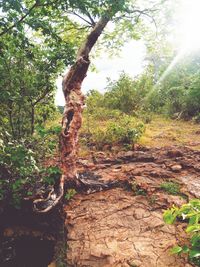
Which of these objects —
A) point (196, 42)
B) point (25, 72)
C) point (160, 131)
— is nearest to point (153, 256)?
point (25, 72)

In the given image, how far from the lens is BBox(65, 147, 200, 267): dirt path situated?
3512mm

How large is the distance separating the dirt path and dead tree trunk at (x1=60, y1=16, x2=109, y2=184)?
464 mm

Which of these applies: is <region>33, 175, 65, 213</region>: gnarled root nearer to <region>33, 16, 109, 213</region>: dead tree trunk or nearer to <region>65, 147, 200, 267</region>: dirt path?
<region>33, 16, 109, 213</region>: dead tree trunk

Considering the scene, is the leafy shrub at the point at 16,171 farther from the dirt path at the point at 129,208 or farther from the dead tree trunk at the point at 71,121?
the dirt path at the point at 129,208

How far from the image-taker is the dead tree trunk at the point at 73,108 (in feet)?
17.7

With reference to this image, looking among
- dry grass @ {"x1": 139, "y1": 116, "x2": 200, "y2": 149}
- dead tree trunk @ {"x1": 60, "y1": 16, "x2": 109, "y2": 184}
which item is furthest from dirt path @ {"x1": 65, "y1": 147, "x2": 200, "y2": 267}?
dry grass @ {"x1": 139, "y1": 116, "x2": 200, "y2": 149}

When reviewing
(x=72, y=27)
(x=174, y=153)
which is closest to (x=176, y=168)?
(x=174, y=153)

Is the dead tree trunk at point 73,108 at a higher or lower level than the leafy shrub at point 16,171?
higher

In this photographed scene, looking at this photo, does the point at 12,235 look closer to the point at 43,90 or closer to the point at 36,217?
the point at 36,217

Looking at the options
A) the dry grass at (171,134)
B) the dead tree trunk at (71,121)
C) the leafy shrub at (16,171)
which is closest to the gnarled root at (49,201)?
the dead tree trunk at (71,121)

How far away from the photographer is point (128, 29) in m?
9.59

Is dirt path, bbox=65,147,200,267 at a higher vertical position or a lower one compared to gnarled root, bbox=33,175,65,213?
higher

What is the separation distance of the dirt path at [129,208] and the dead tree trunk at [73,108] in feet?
1.52

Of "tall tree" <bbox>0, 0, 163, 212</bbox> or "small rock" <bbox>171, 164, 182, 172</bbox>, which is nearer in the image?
"tall tree" <bbox>0, 0, 163, 212</bbox>
